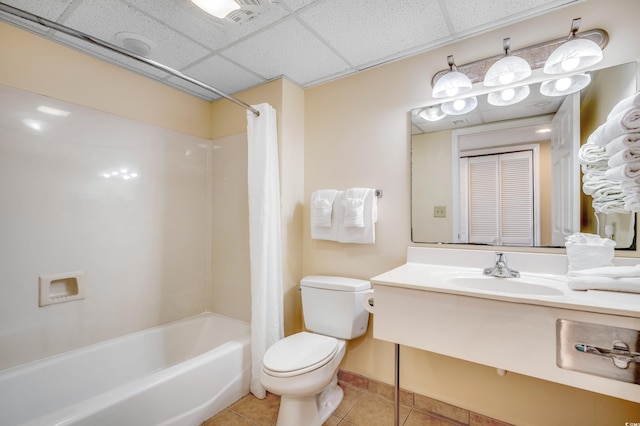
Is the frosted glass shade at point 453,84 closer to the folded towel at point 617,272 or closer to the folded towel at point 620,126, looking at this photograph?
the folded towel at point 620,126

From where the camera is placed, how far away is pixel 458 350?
1.13 m

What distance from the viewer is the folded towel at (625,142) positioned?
102cm

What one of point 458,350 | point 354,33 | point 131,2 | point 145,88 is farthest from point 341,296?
point 145,88

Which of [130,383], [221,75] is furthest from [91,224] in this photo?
[221,75]

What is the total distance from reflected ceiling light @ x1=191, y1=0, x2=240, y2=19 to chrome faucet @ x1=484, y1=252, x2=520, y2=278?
5.68 ft

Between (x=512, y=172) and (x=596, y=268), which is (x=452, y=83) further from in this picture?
(x=596, y=268)

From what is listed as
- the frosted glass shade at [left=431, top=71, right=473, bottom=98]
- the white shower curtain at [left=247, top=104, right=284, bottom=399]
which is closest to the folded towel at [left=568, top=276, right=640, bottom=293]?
the frosted glass shade at [left=431, top=71, right=473, bottom=98]

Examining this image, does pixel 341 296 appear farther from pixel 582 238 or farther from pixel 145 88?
pixel 145 88

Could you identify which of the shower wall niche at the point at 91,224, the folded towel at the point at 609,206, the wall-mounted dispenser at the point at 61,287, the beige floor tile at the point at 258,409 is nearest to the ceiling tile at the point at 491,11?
the folded towel at the point at 609,206

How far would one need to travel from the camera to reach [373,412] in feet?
5.58

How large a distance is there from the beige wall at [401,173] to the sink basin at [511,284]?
0.42 metres

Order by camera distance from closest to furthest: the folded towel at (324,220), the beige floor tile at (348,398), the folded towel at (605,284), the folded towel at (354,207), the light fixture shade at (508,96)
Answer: the folded towel at (605,284)
the light fixture shade at (508,96)
the beige floor tile at (348,398)
the folded towel at (354,207)
the folded towel at (324,220)

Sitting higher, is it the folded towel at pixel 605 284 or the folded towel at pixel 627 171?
the folded towel at pixel 627 171

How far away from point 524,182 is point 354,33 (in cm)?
119
